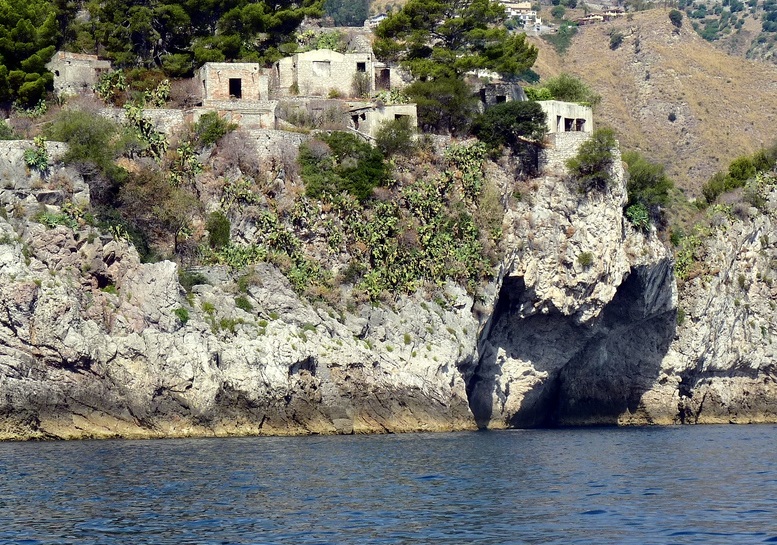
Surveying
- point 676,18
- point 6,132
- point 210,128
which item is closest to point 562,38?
point 676,18

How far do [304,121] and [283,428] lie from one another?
604 inches

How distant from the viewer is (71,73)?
56.2 meters

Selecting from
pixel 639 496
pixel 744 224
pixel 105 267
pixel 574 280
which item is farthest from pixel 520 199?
pixel 639 496

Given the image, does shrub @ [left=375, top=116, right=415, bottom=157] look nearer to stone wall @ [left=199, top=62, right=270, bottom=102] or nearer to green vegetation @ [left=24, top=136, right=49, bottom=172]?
stone wall @ [left=199, top=62, right=270, bottom=102]

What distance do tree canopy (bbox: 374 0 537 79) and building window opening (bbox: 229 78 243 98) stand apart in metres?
8.43

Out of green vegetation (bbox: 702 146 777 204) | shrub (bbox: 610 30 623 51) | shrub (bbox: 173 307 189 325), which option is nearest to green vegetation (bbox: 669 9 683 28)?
shrub (bbox: 610 30 623 51)

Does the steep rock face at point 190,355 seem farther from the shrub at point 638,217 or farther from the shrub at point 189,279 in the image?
the shrub at point 638,217

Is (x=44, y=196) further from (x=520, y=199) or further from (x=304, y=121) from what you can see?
(x=520, y=199)

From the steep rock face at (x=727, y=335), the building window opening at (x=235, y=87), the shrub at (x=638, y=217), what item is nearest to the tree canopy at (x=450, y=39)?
the shrub at (x=638, y=217)

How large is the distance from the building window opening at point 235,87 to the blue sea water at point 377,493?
16.8 meters

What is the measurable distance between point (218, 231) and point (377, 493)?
21530mm

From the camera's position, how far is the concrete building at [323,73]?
59.5 metres

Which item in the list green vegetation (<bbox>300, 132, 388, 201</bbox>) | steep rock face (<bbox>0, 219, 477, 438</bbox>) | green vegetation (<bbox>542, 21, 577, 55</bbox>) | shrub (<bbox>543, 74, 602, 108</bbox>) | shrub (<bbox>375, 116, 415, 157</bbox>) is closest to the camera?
steep rock face (<bbox>0, 219, 477, 438</bbox>)

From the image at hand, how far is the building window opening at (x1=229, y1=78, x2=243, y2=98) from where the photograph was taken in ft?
184
